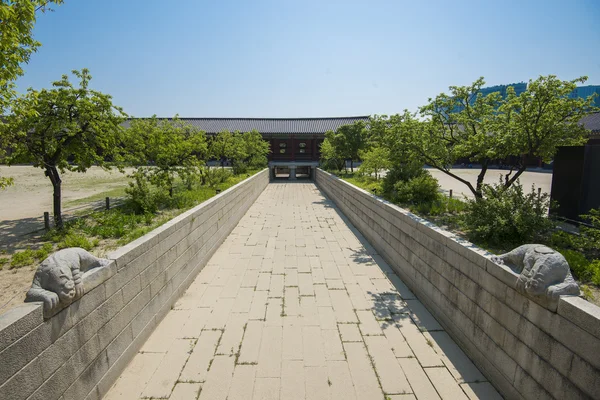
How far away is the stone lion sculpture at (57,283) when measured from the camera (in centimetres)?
229

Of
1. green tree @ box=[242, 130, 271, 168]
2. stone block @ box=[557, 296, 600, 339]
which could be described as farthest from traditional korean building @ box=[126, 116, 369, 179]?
stone block @ box=[557, 296, 600, 339]

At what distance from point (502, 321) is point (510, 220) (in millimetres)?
2047

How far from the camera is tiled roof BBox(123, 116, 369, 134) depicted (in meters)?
A: 36.9

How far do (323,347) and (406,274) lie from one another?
246cm

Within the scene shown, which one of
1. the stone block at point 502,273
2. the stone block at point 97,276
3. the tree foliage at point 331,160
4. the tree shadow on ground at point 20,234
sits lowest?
the tree shadow on ground at point 20,234

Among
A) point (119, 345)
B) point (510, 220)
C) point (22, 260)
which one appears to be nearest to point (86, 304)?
point (119, 345)

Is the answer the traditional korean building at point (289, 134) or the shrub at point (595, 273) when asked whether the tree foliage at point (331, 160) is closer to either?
the traditional korean building at point (289, 134)

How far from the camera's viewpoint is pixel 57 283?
2395mm

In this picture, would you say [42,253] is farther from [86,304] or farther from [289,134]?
[289,134]

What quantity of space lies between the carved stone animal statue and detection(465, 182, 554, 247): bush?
1859 mm

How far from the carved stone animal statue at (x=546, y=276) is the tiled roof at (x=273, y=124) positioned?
3449 cm

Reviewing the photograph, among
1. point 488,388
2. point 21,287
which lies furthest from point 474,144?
point 21,287

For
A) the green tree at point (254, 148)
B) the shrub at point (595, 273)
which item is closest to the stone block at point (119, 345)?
the shrub at point (595, 273)

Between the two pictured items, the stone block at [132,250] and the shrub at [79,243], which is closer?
the stone block at [132,250]
